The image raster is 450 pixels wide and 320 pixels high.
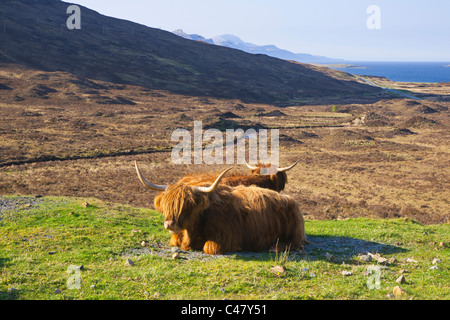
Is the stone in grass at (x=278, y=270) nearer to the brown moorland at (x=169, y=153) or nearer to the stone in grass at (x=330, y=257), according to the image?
the stone in grass at (x=330, y=257)

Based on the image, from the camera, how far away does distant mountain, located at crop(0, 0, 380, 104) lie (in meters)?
74.4

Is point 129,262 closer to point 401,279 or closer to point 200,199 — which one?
point 200,199

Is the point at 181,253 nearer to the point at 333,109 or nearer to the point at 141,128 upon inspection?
the point at 141,128

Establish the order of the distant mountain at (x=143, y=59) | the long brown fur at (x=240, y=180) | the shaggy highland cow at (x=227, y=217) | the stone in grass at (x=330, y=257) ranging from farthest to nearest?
the distant mountain at (x=143, y=59) → the long brown fur at (x=240, y=180) → the stone in grass at (x=330, y=257) → the shaggy highland cow at (x=227, y=217)

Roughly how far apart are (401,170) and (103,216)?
67.9ft

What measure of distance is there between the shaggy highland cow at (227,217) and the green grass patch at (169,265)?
0.34 metres

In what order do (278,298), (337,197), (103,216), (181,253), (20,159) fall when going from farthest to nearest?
(20,159)
(337,197)
(103,216)
(181,253)
(278,298)

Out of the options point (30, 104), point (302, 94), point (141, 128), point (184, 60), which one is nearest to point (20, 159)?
point (141, 128)

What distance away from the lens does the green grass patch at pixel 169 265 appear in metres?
5.11

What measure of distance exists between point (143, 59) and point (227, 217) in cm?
8781

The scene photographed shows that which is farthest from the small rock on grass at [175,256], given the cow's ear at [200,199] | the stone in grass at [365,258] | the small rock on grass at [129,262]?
the stone in grass at [365,258]

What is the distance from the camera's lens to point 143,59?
89625 mm

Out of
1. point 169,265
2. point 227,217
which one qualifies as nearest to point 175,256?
point 169,265

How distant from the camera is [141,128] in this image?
37.2 meters
